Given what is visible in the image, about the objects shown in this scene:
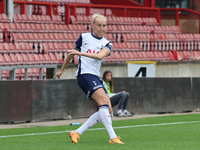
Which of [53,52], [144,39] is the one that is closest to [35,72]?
[53,52]

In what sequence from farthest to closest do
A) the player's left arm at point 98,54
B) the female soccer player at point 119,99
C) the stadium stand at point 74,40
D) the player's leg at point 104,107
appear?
the stadium stand at point 74,40 < the female soccer player at point 119,99 < the player's leg at point 104,107 < the player's left arm at point 98,54

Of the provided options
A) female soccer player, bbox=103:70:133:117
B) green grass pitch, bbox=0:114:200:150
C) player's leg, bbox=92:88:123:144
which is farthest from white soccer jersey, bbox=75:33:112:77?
female soccer player, bbox=103:70:133:117

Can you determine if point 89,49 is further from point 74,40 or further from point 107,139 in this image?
point 74,40

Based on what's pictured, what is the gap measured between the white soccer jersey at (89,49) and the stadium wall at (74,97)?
4519mm

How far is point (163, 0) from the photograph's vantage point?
36625 millimetres

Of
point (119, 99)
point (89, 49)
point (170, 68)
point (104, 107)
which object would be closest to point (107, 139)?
point (104, 107)

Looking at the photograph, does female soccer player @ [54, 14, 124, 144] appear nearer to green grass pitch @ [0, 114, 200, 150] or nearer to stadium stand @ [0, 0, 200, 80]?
green grass pitch @ [0, 114, 200, 150]

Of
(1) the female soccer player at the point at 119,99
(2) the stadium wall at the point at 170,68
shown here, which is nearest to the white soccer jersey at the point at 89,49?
(1) the female soccer player at the point at 119,99

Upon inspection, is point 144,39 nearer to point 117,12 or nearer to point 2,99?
point 117,12

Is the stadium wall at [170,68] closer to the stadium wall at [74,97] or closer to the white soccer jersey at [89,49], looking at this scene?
→ the stadium wall at [74,97]

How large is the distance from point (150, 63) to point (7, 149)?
11863 millimetres

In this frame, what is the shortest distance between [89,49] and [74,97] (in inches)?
218

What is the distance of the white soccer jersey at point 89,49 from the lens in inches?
216

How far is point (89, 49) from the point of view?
553cm
